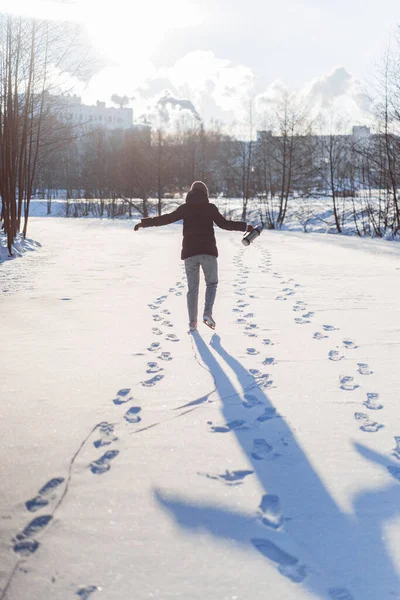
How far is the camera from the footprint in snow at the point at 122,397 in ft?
12.3

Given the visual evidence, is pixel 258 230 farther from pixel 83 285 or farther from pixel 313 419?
pixel 83 285

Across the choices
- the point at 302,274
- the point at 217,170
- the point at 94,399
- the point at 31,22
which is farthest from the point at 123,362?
the point at 217,170

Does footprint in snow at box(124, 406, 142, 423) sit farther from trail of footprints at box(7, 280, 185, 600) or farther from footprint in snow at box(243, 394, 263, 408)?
footprint in snow at box(243, 394, 263, 408)

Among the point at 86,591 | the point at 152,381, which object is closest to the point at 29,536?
the point at 86,591

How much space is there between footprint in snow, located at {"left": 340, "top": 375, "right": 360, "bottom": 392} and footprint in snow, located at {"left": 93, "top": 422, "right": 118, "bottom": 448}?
1763 millimetres

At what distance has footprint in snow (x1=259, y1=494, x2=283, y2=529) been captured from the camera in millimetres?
2335

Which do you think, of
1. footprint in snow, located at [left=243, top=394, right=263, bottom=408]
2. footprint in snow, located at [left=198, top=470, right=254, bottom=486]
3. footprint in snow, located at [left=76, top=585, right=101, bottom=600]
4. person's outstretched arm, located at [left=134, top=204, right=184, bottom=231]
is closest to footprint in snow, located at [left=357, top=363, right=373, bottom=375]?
footprint in snow, located at [left=243, top=394, right=263, bottom=408]

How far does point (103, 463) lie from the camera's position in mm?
2873

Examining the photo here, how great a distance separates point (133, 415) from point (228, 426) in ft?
2.04

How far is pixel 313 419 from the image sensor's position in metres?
3.48

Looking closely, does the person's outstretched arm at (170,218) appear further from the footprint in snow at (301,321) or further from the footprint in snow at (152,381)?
the footprint in snow at (152,381)

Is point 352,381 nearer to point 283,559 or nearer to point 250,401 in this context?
point 250,401

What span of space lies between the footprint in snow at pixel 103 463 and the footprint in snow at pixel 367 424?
1.50 m

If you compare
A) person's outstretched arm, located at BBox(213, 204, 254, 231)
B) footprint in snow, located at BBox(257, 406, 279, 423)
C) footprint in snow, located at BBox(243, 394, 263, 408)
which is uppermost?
person's outstretched arm, located at BBox(213, 204, 254, 231)
